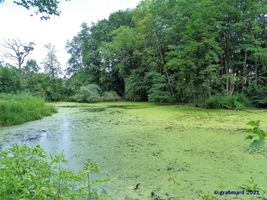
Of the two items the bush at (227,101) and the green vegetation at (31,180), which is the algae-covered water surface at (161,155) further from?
the bush at (227,101)

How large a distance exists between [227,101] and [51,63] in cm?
1634

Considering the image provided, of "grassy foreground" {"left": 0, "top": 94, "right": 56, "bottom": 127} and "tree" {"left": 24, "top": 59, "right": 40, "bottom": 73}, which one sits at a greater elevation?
"tree" {"left": 24, "top": 59, "right": 40, "bottom": 73}

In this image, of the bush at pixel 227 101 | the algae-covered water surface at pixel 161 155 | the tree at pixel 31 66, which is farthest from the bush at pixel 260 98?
the tree at pixel 31 66

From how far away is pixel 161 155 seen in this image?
9.78 ft

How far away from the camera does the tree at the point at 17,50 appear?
2035 centimetres

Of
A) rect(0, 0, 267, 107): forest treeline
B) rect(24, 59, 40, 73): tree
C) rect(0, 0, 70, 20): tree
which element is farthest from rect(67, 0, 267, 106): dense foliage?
rect(24, 59, 40, 73): tree

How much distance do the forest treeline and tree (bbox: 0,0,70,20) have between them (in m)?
5.20

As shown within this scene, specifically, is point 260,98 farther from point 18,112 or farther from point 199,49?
point 18,112

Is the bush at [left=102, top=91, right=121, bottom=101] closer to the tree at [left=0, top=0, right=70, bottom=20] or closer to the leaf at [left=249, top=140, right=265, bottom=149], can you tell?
the tree at [left=0, top=0, right=70, bottom=20]

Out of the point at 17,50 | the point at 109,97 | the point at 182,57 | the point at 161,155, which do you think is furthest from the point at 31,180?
the point at 17,50

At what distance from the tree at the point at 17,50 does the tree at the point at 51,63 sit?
140 inches

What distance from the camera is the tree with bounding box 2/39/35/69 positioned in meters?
20.4

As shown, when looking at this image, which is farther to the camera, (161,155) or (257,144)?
(161,155)

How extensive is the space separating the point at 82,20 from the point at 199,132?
59.4 ft
